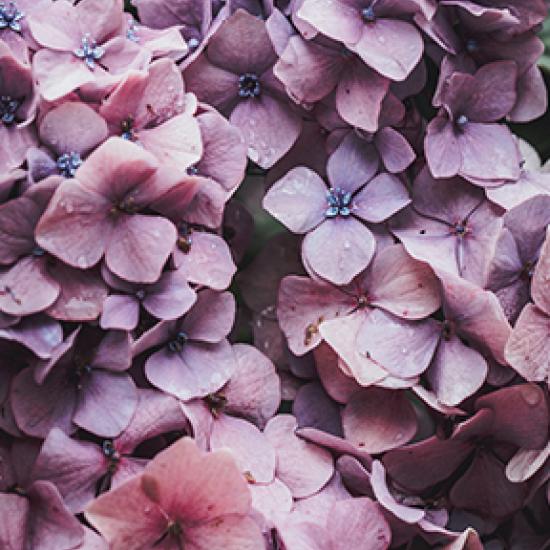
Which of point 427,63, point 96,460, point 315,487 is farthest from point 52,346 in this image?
point 427,63

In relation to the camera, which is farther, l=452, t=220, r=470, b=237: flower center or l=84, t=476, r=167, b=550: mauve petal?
l=452, t=220, r=470, b=237: flower center

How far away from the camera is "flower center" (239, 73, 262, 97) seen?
67cm

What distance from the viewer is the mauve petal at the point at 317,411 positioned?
675 millimetres

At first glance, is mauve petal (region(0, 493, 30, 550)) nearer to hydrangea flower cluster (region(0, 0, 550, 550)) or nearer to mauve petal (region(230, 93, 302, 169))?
hydrangea flower cluster (region(0, 0, 550, 550))

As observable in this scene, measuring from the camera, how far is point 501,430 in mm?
644

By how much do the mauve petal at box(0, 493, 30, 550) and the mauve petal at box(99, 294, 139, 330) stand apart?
107 mm

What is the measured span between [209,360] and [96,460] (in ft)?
0.29

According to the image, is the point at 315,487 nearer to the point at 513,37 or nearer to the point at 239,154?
the point at 239,154

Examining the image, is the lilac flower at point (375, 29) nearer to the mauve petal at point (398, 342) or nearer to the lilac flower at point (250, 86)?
the lilac flower at point (250, 86)

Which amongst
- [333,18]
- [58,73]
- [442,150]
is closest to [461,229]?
[442,150]

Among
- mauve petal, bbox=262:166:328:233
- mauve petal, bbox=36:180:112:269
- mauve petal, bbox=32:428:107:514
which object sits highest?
mauve petal, bbox=36:180:112:269

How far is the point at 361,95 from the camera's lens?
2.11ft

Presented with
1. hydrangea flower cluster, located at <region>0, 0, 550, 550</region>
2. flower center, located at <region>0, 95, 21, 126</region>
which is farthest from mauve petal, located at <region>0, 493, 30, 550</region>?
flower center, located at <region>0, 95, 21, 126</region>

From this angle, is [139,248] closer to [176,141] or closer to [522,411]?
[176,141]
